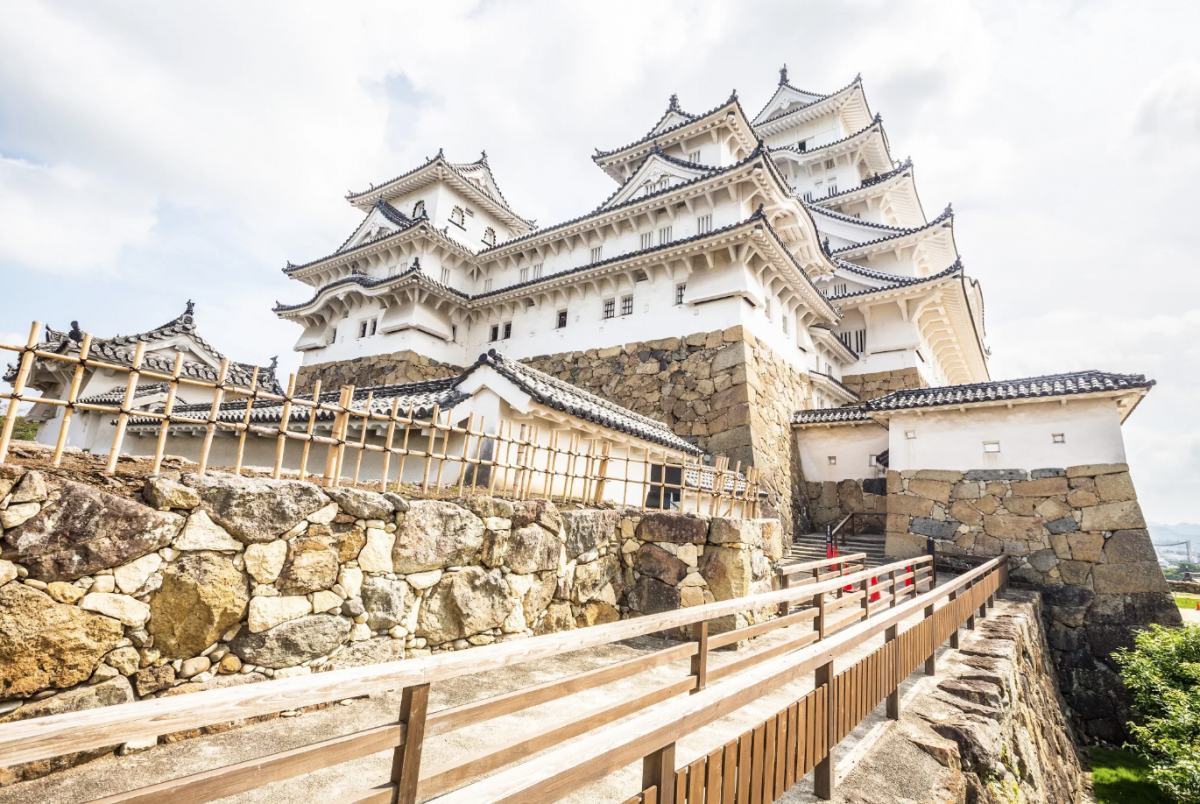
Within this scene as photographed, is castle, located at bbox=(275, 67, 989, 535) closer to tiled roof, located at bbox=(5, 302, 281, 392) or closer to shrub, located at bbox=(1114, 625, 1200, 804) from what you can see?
tiled roof, located at bbox=(5, 302, 281, 392)

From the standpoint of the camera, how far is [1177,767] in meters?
7.06

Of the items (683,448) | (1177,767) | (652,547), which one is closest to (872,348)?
(683,448)

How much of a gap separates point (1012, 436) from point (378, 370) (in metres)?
18.6

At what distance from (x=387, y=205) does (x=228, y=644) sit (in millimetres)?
22400

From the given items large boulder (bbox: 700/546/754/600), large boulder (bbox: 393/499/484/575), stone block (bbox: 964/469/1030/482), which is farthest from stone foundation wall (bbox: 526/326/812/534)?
large boulder (bbox: 393/499/484/575)

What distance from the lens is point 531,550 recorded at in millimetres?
5871

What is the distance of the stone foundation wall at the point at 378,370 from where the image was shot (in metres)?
18.4

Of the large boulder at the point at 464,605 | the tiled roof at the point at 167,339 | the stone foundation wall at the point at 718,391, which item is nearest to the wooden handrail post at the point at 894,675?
the large boulder at the point at 464,605

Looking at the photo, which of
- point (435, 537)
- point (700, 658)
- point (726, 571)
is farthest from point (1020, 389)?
point (435, 537)

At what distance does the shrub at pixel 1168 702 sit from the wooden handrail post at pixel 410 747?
32.9 feet

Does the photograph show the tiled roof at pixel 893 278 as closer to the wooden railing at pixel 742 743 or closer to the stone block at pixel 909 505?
the stone block at pixel 909 505

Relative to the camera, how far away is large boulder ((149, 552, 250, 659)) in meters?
3.42

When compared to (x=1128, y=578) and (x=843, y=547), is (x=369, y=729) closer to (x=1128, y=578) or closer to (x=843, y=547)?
(x=843, y=547)

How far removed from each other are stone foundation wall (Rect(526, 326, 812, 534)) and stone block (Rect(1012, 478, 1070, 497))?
4.98m
